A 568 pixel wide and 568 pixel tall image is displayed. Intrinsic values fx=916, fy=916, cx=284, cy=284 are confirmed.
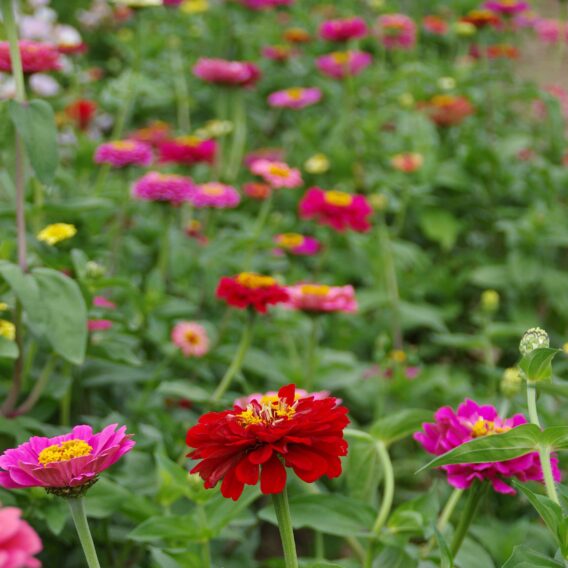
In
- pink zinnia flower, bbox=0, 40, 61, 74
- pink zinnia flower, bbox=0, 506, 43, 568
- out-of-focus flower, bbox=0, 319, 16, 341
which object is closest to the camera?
pink zinnia flower, bbox=0, 506, 43, 568

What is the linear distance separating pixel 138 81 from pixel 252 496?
4.52 ft

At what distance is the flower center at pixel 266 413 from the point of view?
683 millimetres

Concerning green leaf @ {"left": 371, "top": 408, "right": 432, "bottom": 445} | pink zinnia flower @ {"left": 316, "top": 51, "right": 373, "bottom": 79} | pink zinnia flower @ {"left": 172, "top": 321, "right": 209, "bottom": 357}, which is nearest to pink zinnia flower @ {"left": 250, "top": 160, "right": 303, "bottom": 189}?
pink zinnia flower @ {"left": 172, "top": 321, "right": 209, "bottom": 357}

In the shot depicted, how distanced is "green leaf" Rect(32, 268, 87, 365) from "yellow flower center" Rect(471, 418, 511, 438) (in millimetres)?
474

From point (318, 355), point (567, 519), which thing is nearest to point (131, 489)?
point (318, 355)

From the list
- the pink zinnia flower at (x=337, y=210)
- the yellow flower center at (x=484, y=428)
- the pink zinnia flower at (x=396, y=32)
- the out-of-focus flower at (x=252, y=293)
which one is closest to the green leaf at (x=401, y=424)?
the yellow flower center at (x=484, y=428)

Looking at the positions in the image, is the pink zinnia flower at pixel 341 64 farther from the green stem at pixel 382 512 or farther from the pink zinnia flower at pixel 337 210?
the green stem at pixel 382 512

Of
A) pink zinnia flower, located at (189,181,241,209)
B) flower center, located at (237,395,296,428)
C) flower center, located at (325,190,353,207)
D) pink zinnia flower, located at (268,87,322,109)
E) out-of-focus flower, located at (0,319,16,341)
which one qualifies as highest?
flower center, located at (237,395,296,428)

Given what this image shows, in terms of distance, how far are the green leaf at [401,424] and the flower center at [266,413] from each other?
0.33m

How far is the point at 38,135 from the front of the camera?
3.54ft

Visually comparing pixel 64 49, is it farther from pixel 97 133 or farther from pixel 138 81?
pixel 97 133

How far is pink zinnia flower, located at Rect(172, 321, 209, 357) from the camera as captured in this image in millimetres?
1455

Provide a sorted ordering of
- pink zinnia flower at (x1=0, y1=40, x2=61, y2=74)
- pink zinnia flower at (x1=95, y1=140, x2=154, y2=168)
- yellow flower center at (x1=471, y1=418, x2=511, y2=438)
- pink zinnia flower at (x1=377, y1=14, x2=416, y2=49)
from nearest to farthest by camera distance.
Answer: yellow flower center at (x1=471, y1=418, x2=511, y2=438) < pink zinnia flower at (x1=0, y1=40, x2=61, y2=74) < pink zinnia flower at (x1=95, y1=140, x2=154, y2=168) < pink zinnia flower at (x1=377, y1=14, x2=416, y2=49)

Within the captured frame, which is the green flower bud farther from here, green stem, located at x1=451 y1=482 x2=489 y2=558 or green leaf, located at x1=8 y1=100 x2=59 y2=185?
green leaf, located at x1=8 y1=100 x2=59 y2=185
